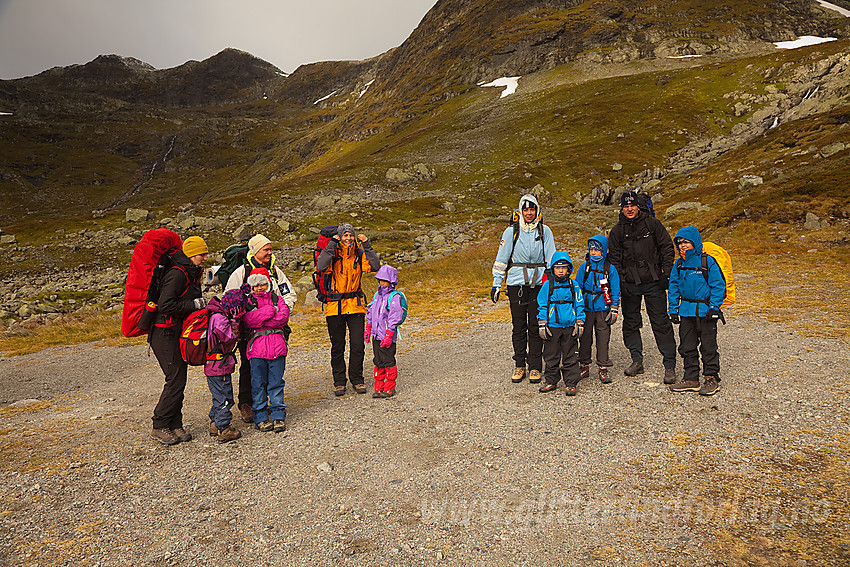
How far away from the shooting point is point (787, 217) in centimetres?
2783

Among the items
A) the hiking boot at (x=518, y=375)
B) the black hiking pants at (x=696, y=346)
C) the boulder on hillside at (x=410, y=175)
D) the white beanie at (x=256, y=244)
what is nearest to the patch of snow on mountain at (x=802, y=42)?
the boulder on hillside at (x=410, y=175)

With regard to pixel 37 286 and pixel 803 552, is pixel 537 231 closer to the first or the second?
pixel 803 552

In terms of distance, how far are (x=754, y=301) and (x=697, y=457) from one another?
41.0 ft

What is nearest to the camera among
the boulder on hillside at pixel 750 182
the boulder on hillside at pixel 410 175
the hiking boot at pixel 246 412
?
the hiking boot at pixel 246 412

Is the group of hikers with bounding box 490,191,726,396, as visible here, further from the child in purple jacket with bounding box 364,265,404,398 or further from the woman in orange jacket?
the woman in orange jacket

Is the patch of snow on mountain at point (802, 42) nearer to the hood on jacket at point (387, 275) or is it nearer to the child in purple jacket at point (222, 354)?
the hood on jacket at point (387, 275)

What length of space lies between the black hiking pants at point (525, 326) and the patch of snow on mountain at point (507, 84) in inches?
4736

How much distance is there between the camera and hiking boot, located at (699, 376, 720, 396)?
846 centimetres

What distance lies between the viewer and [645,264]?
30.8 ft

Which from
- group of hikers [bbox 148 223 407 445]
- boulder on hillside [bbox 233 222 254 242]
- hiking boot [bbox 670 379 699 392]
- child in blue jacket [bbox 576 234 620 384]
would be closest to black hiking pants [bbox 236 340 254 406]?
group of hikers [bbox 148 223 407 445]

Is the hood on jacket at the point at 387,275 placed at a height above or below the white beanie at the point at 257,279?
below

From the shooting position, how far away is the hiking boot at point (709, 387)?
8.46 meters

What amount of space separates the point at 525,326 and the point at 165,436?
7106 millimetres

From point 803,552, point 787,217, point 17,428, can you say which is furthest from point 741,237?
point 17,428
